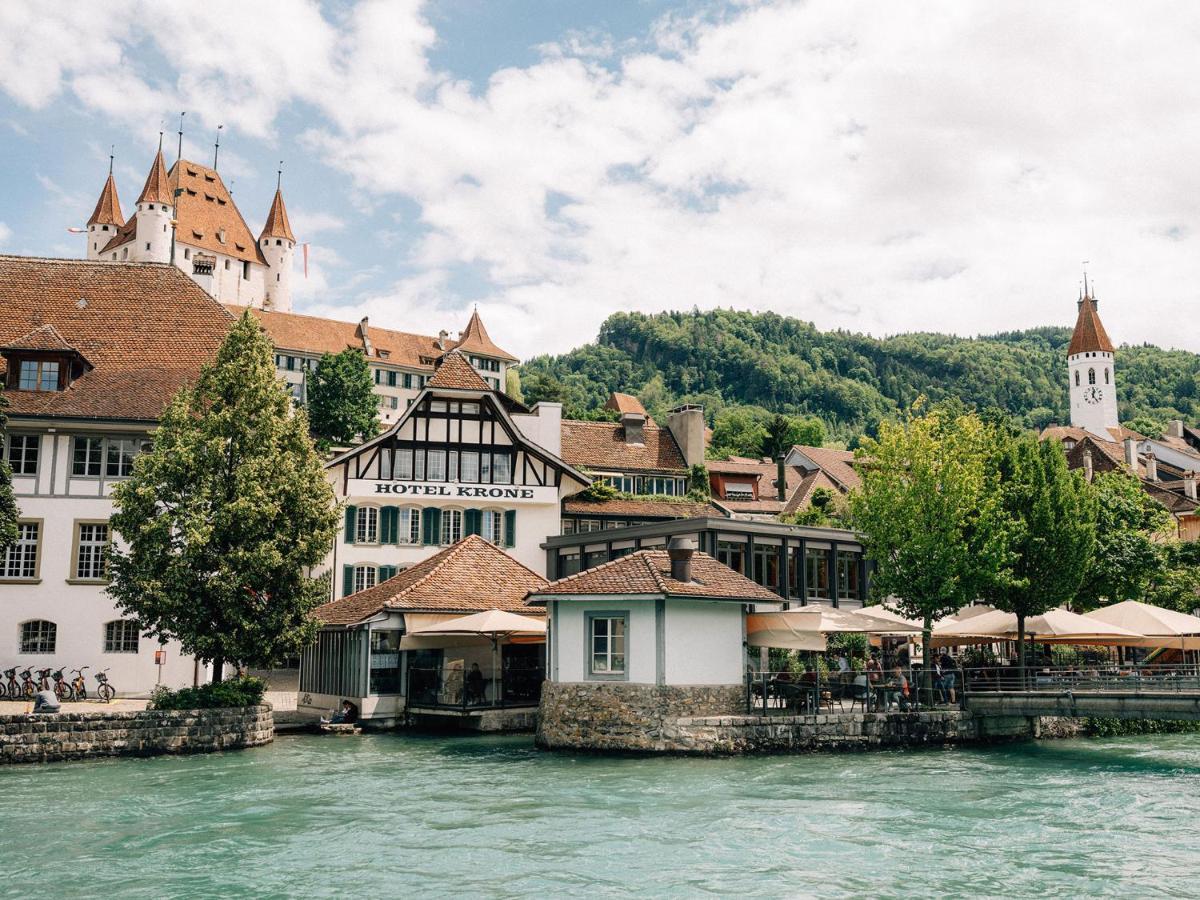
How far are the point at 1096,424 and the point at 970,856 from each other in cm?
13959

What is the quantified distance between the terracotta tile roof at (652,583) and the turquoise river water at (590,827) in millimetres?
4203

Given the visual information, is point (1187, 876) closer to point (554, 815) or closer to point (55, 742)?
point (554, 815)

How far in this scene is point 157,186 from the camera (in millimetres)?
109250

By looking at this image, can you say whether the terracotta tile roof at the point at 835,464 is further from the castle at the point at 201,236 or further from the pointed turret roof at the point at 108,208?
the pointed turret roof at the point at 108,208

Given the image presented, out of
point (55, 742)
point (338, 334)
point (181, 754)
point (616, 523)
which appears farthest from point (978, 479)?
point (338, 334)

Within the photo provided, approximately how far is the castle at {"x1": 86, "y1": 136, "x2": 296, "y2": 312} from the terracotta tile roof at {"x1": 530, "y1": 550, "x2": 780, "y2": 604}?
85689mm

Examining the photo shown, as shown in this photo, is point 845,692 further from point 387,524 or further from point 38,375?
point 38,375

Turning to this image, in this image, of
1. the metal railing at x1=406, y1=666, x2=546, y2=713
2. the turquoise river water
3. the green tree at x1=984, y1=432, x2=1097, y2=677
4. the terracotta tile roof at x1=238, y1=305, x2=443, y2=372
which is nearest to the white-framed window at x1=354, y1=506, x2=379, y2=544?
the metal railing at x1=406, y1=666, x2=546, y2=713

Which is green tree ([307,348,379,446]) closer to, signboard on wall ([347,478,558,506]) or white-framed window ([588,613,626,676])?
signboard on wall ([347,478,558,506])

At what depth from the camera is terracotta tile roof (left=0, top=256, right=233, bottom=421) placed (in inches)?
1415

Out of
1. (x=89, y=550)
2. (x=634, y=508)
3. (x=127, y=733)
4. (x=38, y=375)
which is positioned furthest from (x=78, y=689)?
(x=634, y=508)

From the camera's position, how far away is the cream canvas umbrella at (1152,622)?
32.8 m

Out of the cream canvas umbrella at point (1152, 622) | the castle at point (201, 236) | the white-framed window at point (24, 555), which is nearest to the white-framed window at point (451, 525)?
the white-framed window at point (24, 555)

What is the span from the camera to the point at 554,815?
19.2 meters
